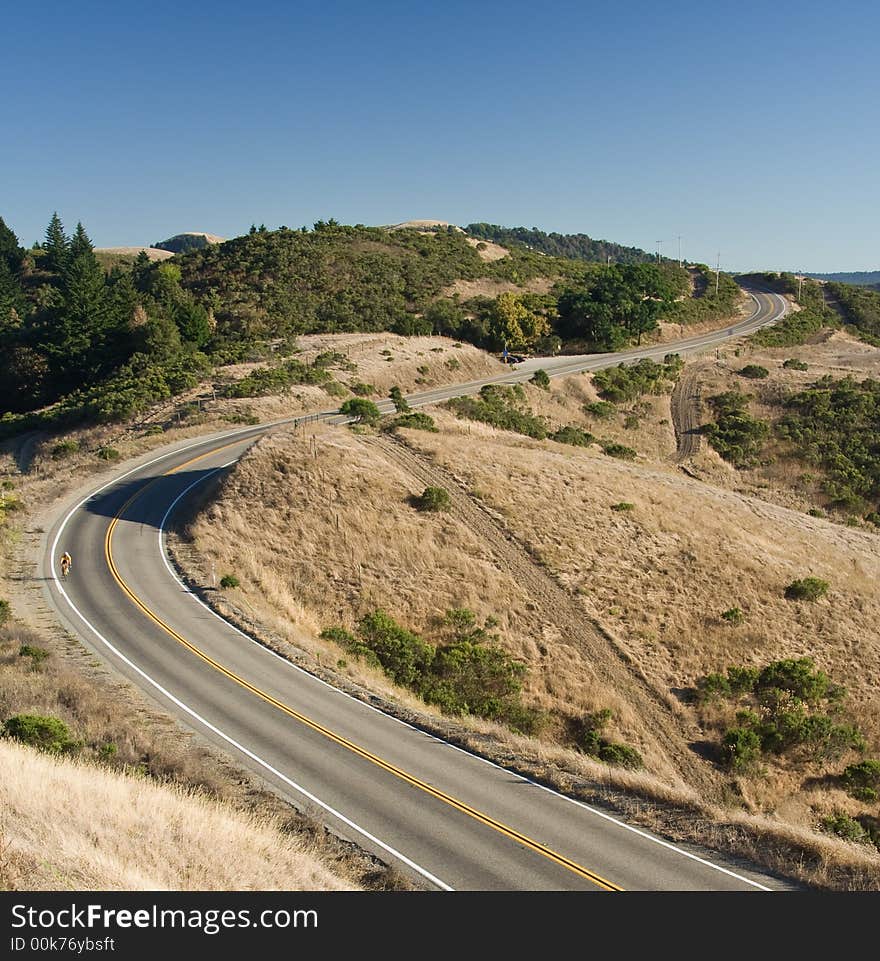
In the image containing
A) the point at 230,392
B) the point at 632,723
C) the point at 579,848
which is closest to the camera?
the point at 579,848

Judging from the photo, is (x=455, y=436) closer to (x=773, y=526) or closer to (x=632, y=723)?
(x=773, y=526)

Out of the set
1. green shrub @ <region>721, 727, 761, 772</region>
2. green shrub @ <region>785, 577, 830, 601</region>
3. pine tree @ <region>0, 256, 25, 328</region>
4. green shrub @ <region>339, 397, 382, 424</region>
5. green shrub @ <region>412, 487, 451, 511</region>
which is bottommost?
green shrub @ <region>721, 727, 761, 772</region>

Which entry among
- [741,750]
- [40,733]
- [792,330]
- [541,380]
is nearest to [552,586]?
[741,750]

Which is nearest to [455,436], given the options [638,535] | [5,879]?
[638,535]

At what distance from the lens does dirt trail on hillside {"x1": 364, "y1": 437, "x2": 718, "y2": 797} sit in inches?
1018

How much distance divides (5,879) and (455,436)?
39.9 meters

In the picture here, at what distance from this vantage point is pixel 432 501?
37938 millimetres

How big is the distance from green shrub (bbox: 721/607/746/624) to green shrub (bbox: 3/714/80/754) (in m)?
25.9

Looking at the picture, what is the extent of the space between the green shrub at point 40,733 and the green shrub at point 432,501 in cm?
2229

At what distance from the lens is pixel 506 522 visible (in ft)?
124

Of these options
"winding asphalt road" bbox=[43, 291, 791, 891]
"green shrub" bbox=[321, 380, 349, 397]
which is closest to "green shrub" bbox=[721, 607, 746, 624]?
"winding asphalt road" bbox=[43, 291, 791, 891]

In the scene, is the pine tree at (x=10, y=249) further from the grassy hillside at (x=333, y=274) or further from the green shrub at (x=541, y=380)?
the green shrub at (x=541, y=380)

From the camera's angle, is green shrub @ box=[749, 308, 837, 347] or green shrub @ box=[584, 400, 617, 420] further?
green shrub @ box=[749, 308, 837, 347]

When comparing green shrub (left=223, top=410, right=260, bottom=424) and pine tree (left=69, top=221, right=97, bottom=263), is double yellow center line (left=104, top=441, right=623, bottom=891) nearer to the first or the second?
green shrub (left=223, top=410, right=260, bottom=424)
